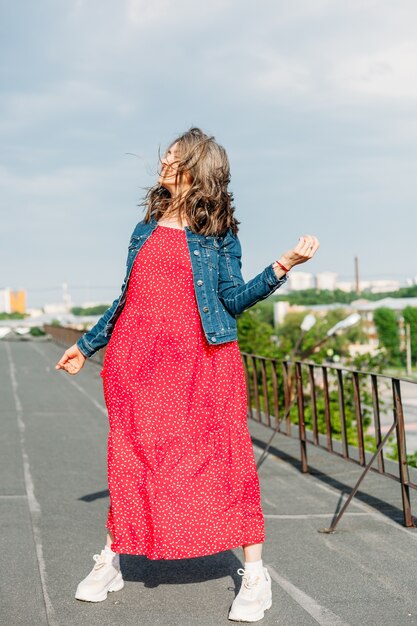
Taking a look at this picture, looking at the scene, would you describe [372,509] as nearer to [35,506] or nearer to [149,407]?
[35,506]

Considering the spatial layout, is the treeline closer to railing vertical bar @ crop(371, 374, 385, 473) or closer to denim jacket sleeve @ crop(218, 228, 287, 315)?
railing vertical bar @ crop(371, 374, 385, 473)

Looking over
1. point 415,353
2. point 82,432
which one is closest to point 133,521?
point 82,432

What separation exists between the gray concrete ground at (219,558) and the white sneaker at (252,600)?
47 millimetres

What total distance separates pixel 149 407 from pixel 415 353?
5376 inches

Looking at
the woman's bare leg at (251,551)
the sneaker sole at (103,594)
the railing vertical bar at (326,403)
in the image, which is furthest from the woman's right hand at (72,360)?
the railing vertical bar at (326,403)

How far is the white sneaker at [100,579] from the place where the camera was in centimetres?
388

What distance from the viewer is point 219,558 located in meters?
4.65

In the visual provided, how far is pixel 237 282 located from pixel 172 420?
0.61 m

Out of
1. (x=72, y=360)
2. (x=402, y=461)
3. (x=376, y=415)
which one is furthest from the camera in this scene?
(x=376, y=415)

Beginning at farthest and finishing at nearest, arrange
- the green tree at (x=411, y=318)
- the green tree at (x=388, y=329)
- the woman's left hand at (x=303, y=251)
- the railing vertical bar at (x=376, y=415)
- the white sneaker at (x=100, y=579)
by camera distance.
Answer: the green tree at (x=388, y=329) < the green tree at (x=411, y=318) < the railing vertical bar at (x=376, y=415) < the white sneaker at (x=100, y=579) < the woman's left hand at (x=303, y=251)

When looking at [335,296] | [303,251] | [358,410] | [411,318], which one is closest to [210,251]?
[303,251]

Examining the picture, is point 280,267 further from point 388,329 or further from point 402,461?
point 388,329

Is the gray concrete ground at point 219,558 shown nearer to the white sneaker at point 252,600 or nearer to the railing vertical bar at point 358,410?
the white sneaker at point 252,600

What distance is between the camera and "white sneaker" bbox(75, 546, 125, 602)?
12.7ft
